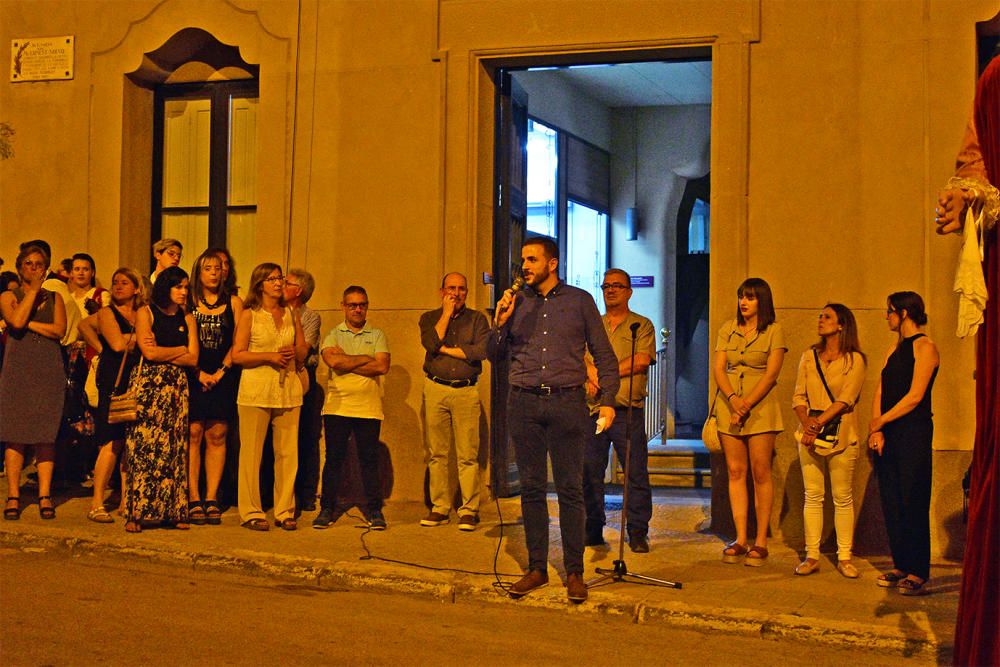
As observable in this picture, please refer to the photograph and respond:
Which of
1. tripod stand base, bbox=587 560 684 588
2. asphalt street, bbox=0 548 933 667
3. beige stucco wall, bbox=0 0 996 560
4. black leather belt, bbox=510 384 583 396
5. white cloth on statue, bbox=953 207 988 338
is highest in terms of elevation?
beige stucco wall, bbox=0 0 996 560

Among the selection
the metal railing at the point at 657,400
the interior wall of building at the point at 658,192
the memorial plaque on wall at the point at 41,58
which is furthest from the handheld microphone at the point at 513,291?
the interior wall of building at the point at 658,192

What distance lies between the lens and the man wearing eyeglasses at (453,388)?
9.77 m

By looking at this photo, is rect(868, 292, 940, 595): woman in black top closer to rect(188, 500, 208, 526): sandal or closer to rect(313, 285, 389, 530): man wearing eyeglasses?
rect(313, 285, 389, 530): man wearing eyeglasses

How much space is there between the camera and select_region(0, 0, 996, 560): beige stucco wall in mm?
9461

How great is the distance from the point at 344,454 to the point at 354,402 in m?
0.46

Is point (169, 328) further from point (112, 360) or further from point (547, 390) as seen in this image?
point (547, 390)

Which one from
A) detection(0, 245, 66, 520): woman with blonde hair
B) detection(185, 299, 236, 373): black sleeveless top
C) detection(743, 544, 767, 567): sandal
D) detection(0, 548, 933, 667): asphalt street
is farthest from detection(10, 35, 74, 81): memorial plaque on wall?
detection(743, 544, 767, 567): sandal

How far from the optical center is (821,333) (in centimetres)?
845

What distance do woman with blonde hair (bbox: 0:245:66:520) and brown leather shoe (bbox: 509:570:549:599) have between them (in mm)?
4384

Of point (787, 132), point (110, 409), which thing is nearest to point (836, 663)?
point (787, 132)

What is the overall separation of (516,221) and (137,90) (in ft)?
13.3

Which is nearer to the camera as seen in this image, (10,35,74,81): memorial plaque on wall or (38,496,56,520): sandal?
(38,496,56,520): sandal

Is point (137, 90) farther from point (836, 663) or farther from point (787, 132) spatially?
point (836, 663)

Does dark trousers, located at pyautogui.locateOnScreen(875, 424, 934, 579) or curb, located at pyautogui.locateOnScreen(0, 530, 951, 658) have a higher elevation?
dark trousers, located at pyautogui.locateOnScreen(875, 424, 934, 579)
